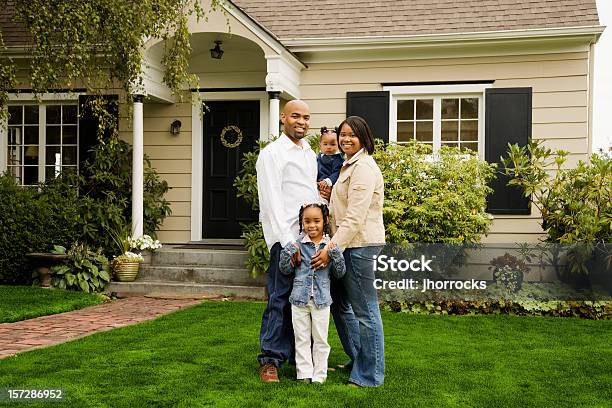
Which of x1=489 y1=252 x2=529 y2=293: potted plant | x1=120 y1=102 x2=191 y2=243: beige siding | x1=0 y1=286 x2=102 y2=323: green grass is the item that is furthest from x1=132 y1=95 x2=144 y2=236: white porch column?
x1=489 y1=252 x2=529 y2=293: potted plant

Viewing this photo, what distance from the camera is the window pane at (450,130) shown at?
952 centimetres

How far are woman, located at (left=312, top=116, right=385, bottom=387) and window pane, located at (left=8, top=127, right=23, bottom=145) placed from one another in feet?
25.7

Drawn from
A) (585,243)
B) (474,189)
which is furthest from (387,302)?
(585,243)

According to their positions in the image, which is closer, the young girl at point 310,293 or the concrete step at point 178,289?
the young girl at point 310,293

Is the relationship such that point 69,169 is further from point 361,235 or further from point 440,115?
point 361,235

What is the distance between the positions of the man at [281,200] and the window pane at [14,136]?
749 cm

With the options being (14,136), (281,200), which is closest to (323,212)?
(281,200)

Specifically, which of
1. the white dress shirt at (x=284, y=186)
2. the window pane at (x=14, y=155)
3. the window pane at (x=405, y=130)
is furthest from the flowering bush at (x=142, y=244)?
the white dress shirt at (x=284, y=186)

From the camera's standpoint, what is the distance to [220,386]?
4141 millimetres

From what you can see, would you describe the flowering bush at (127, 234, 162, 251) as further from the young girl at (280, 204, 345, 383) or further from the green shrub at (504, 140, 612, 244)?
the young girl at (280, 204, 345, 383)

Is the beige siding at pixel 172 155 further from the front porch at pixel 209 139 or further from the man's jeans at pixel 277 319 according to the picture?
the man's jeans at pixel 277 319

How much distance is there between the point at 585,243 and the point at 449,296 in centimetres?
165

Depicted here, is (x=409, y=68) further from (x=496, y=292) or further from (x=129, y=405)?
(x=129, y=405)

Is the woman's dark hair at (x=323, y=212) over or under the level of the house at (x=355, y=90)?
under
